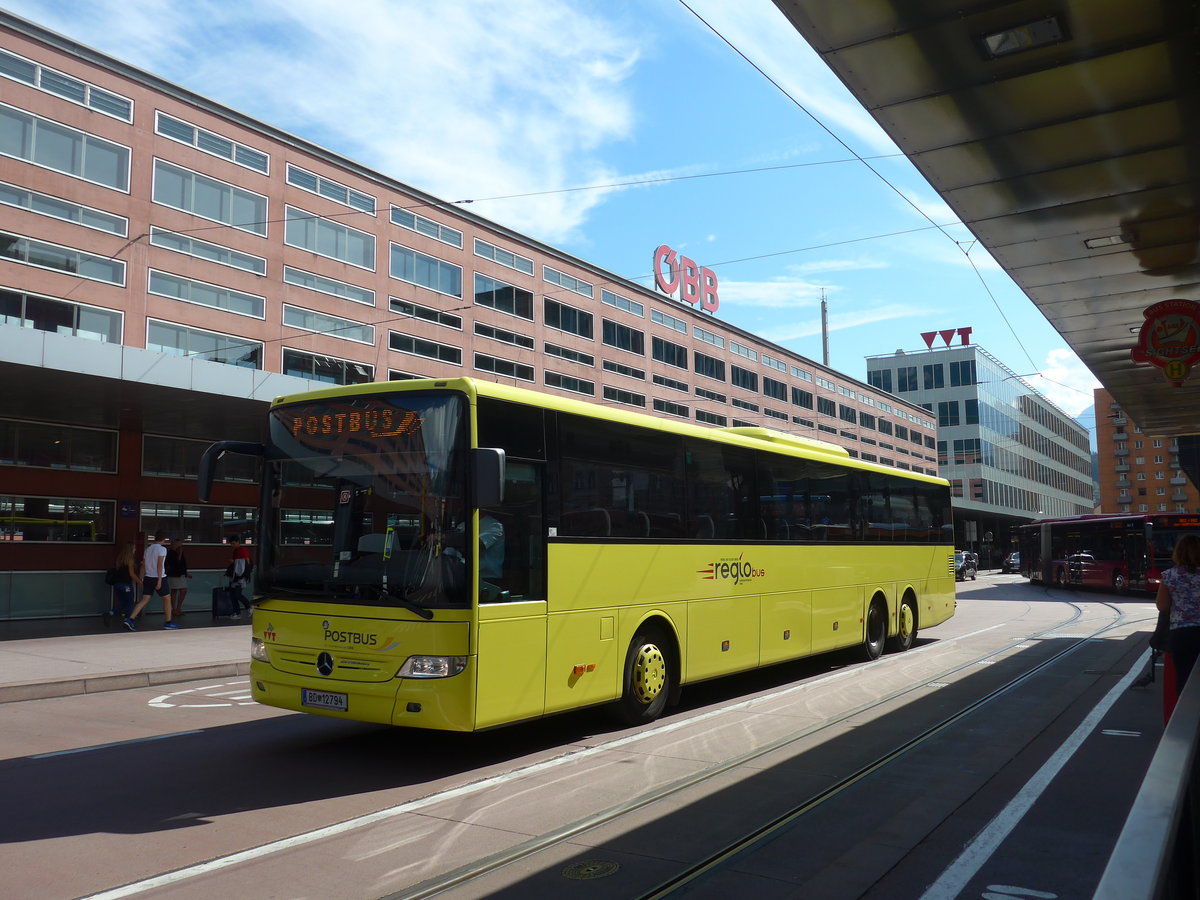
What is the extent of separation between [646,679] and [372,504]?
11.2 ft

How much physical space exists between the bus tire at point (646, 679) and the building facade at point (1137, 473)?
151756 millimetres

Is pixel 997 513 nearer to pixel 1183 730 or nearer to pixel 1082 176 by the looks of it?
pixel 1082 176

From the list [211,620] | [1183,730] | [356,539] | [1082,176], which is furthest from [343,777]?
[211,620]

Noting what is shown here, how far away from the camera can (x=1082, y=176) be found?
10055 millimetres

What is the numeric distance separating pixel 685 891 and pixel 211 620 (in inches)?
786

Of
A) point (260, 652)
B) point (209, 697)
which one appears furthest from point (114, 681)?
point (260, 652)

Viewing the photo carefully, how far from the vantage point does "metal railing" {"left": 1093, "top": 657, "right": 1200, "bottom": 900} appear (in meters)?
2.05

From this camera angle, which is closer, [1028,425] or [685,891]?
[685,891]

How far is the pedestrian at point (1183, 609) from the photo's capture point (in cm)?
805

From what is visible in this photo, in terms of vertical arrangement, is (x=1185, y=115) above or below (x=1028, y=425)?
below

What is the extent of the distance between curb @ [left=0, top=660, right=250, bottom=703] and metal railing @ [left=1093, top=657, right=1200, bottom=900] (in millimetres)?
11821

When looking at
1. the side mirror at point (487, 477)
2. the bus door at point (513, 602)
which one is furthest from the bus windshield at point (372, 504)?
the bus door at point (513, 602)

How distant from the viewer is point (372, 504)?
7.70 m

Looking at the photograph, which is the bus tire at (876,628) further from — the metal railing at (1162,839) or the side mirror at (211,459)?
the metal railing at (1162,839)
